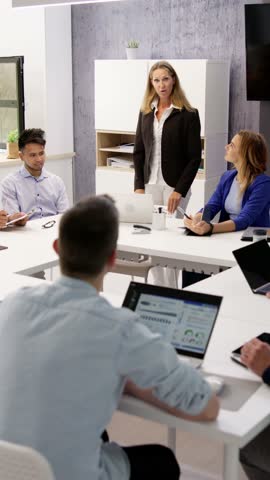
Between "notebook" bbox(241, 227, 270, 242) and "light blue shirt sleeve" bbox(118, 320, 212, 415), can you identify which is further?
"notebook" bbox(241, 227, 270, 242)

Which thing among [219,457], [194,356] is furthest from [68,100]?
[194,356]

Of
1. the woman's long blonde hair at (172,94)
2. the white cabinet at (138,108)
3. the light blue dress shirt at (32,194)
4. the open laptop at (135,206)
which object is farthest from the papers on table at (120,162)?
the open laptop at (135,206)

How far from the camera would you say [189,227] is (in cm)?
439

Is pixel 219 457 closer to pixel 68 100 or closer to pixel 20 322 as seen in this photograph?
pixel 20 322

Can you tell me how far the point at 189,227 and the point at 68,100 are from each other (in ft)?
12.3

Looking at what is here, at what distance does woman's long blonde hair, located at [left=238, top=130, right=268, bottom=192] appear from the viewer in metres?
4.45

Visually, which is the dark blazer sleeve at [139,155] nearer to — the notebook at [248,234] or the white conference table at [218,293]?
the white conference table at [218,293]

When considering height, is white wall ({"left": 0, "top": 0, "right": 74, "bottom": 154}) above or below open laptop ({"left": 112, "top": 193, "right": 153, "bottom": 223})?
above

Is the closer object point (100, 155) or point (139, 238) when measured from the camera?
point (139, 238)

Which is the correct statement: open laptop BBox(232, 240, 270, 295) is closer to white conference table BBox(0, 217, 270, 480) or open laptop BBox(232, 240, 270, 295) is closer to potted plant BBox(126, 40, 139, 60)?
white conference table BBox(0, 217, 270, 480)

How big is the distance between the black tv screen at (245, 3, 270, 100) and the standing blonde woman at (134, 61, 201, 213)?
623 millimetres

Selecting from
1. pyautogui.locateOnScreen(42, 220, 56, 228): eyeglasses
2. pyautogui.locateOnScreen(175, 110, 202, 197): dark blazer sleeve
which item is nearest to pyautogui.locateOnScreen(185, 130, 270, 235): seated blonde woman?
pyautogui.locateOnScreen(175, 110, 202, 197): dark blazer sleeve

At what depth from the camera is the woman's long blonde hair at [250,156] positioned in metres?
4.45

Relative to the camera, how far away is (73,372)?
6.07 ft
